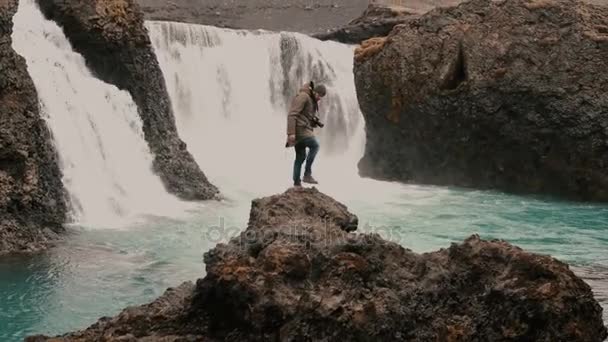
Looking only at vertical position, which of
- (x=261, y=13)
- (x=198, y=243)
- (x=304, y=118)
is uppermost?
(x=261, y=13)

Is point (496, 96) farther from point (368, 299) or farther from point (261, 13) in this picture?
point (261, 13)

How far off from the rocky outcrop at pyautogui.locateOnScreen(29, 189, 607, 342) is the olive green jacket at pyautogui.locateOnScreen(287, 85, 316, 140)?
602 centimetres

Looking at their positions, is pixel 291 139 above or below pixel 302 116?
below

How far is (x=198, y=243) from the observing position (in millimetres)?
14805

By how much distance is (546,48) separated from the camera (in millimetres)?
22281

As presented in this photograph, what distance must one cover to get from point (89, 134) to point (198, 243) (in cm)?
439

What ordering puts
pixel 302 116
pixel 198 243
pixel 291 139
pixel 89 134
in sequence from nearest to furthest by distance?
pixel 291 139
pixel 302 116
pixel 198 243
pixel 89 134

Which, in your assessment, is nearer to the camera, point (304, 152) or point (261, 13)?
point (304, 152)

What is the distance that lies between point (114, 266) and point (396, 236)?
542 cm

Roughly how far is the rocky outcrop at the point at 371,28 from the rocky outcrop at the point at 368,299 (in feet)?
92.5

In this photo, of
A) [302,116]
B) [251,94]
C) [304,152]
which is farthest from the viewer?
[251,94]

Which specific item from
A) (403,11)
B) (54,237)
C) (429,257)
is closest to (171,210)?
(54,237)

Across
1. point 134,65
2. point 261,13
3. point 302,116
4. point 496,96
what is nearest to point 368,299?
point 302,116

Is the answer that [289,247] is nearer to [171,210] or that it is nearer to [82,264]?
[82,264]
